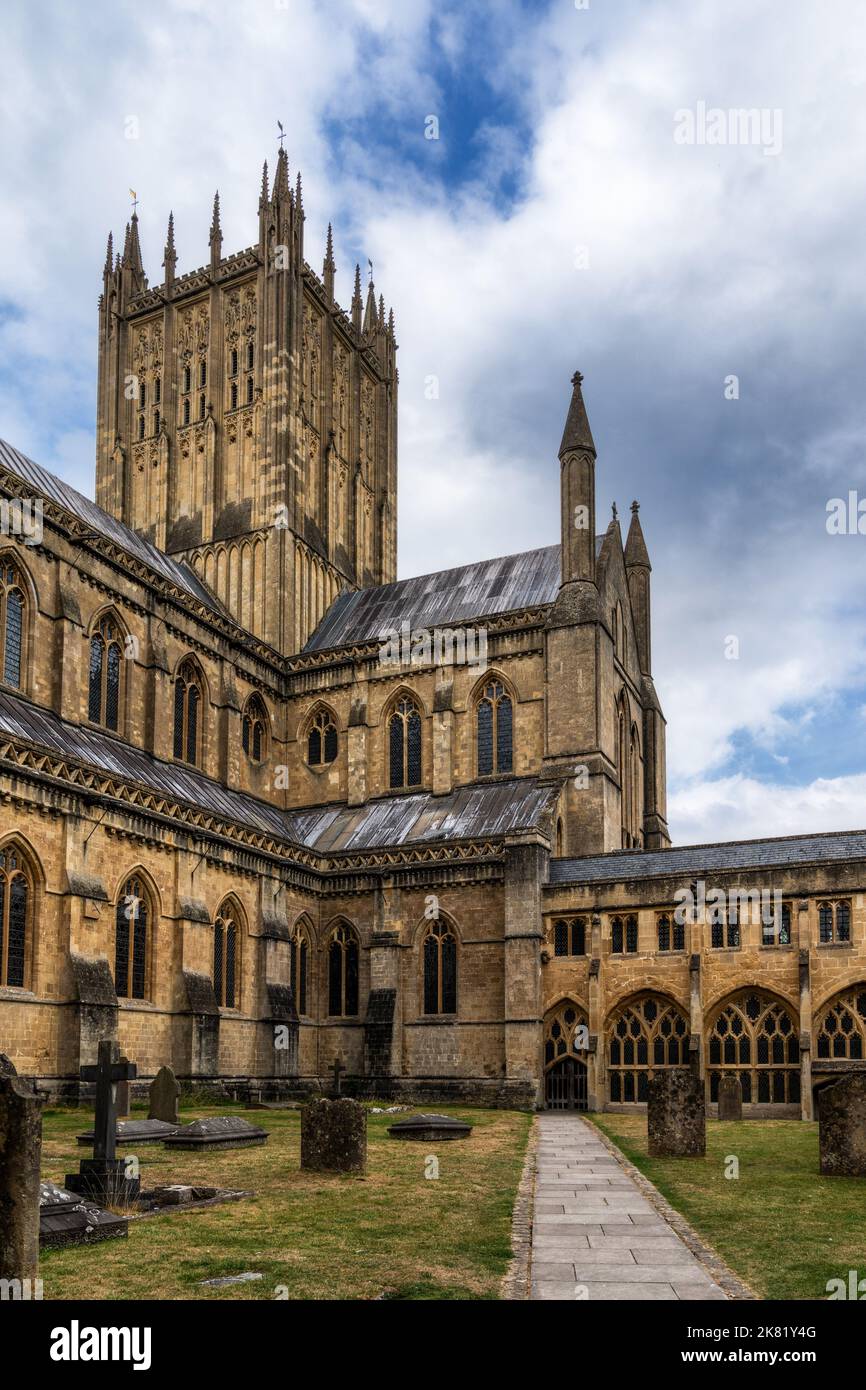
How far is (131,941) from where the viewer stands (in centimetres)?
3019

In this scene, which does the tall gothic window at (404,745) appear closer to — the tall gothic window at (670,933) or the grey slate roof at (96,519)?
the grey slate roof at (96,519)

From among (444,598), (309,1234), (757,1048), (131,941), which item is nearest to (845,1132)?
(309,1234)

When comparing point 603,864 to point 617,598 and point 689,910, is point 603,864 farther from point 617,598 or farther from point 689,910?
point 617,598

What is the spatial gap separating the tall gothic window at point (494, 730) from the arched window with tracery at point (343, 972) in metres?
7.86

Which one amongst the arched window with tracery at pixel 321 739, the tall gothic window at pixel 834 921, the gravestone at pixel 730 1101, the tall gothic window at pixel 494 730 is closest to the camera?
the gravestone at pixel 730 1101

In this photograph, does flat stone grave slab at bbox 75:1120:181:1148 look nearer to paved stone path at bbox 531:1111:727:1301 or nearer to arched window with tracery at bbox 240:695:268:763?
paved stone path at bbox 531:1111:727:1301

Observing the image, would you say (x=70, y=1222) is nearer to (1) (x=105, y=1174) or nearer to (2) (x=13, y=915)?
(1) (x=105, y=1174)

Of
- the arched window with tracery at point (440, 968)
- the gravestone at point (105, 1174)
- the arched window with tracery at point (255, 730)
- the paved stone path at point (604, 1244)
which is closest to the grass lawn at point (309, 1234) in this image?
→ the paved stone path at point (604, 1244)

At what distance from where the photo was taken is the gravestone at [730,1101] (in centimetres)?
2819

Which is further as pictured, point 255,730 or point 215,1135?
point 255,730

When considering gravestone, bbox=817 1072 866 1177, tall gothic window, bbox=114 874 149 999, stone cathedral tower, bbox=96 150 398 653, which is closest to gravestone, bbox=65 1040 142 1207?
gravestone, bbox=817 1072 866 1177

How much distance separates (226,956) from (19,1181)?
86.4 ft

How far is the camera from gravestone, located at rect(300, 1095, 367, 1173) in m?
16.1
